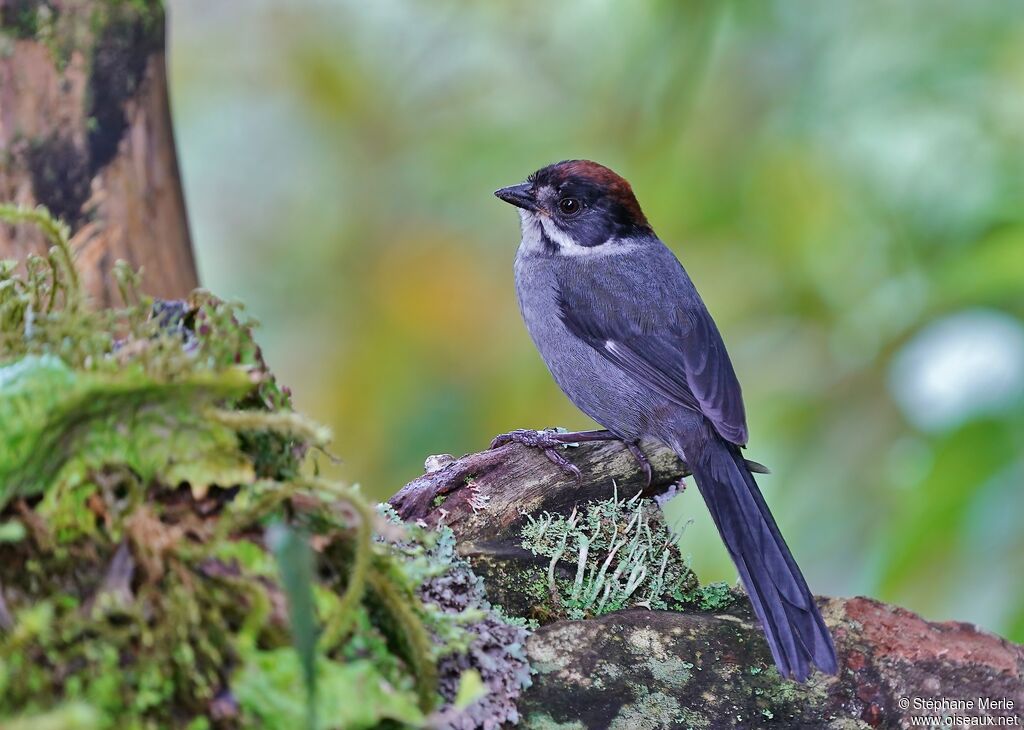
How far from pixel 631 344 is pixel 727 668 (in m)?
1.95

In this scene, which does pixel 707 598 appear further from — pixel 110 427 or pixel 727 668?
pixel 110 427

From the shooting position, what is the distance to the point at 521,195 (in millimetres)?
4570

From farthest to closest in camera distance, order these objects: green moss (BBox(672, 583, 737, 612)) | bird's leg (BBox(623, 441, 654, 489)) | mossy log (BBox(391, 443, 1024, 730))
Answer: bird's leg (BBox(623, 441, 654, 489)) → green moss (BBox(672, 583, 737, 612)) → mossy log (BBox(391, 443, 1024, 730))

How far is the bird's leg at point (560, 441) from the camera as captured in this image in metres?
2.86

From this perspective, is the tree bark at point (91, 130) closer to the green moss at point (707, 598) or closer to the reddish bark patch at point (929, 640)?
the green moss at point (707, 598)

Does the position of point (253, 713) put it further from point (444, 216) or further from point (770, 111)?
point (444, 216)

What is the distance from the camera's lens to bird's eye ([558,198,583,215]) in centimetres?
454

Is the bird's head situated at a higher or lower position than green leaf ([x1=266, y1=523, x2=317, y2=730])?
higher

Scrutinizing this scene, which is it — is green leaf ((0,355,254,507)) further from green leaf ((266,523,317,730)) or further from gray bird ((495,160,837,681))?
gray bird ((495,160,837,681))

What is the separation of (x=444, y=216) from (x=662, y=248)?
198 cm

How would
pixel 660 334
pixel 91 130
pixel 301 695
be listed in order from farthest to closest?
1. pixel 660 334
2. pixel 91 130
3. pixel 301 695

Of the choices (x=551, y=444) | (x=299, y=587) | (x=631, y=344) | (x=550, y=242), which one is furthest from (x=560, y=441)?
(x=299, y=587)

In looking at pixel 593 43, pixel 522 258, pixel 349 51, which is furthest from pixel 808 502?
pixel 349 51

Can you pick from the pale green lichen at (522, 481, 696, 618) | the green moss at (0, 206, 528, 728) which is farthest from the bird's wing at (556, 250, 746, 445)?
the green moss at (0, 206, 528, 728)
